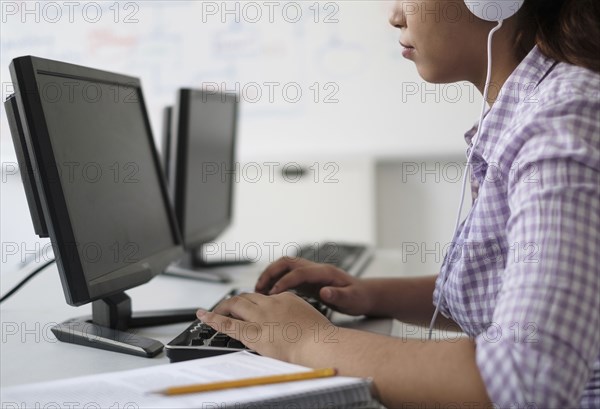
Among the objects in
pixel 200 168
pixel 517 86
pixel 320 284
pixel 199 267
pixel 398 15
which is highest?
pixel 398 15

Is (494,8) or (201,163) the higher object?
(494,8)

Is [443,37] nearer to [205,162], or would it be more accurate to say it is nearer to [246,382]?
[246,382]

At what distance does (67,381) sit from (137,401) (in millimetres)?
118

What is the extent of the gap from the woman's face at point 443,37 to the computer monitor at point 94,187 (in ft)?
1.59

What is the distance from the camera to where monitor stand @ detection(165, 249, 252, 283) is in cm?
166

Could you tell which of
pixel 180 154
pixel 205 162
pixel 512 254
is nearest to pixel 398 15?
pixel 512 254

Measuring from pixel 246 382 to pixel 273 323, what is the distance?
0.54ft

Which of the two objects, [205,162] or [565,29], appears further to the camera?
[205,162]

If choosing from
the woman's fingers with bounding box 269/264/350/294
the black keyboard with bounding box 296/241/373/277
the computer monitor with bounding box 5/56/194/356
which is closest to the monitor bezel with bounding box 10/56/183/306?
the computer monitor with bounding box 5/56/194/356

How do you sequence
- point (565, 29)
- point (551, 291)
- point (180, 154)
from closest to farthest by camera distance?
point (551, 291), point (565, 29), point (180, 154)

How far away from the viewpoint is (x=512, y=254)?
2.36 feet

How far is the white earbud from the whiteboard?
80.2 inches

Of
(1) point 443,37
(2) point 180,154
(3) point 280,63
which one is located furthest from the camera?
(3) point 280,63

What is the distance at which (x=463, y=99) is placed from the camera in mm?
2926
